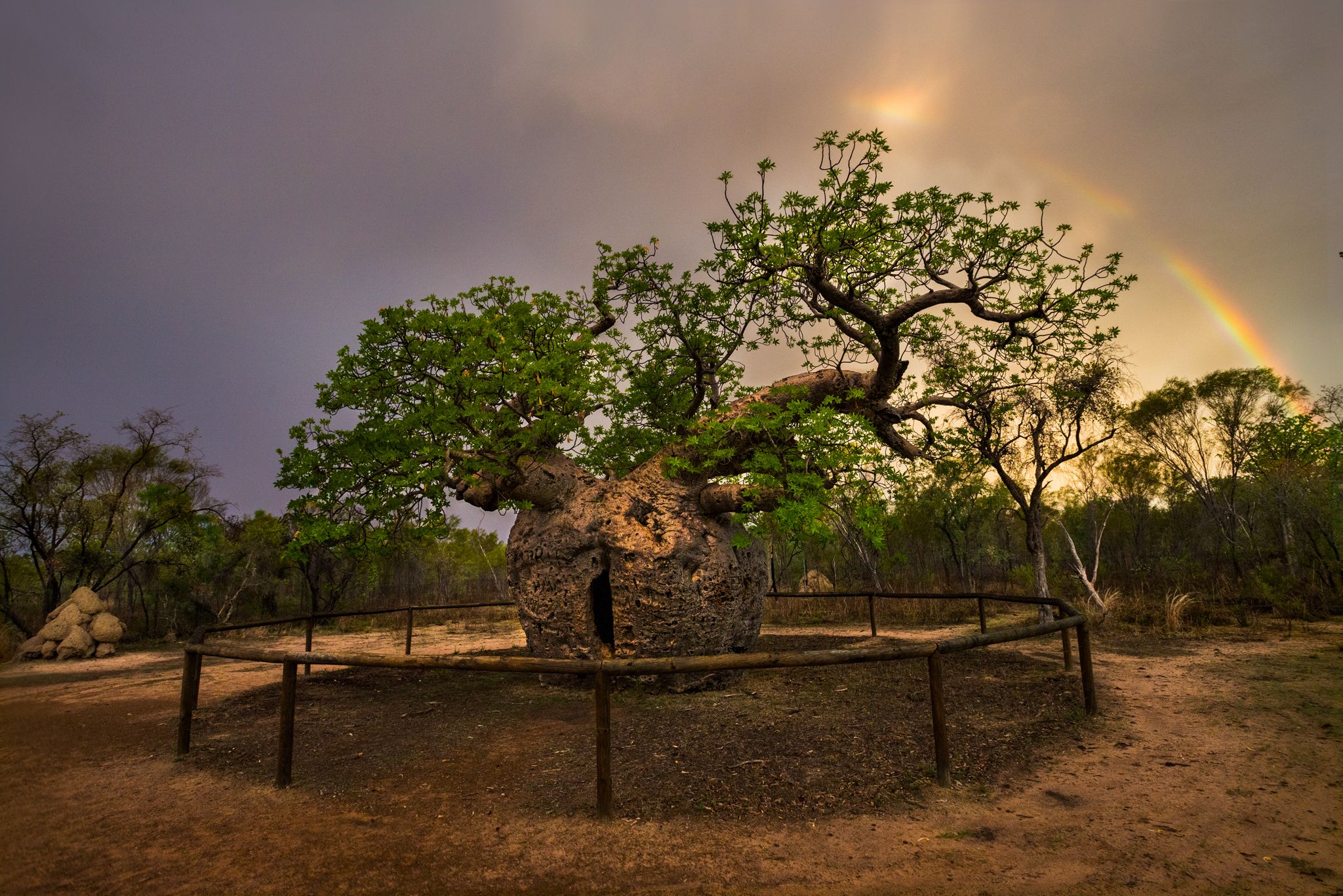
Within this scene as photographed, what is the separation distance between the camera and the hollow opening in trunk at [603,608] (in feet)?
28.6

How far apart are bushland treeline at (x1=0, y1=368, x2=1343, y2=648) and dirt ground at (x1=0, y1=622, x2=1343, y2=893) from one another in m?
4.98

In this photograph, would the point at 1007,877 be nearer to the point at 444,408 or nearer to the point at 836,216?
the point at 444,408

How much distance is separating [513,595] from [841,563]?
31.0m

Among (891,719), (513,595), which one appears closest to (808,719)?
(891,719)

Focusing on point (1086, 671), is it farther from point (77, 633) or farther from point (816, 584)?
point (816, 584)

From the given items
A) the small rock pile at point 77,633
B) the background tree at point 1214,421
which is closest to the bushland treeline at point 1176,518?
the background tree at point 1214,421

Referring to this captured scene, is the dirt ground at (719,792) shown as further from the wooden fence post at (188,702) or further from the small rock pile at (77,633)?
the small rock pile at (77,633)

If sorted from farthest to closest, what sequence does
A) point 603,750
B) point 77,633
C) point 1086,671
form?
point 77,633 < point 1086,671 < point 603,750

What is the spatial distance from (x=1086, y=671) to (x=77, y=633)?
20470mm

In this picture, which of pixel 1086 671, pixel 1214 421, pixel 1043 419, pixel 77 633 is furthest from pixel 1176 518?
pixel 77 633

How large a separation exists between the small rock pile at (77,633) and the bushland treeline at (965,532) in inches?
128

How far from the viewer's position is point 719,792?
430 cm

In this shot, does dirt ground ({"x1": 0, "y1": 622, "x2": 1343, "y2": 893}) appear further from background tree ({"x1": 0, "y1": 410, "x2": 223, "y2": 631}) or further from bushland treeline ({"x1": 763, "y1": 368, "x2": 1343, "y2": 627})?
background tree ({"x1": 0, "y1": 410, "x2": 223, "y2": 631})

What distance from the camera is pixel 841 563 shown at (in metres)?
37.2
